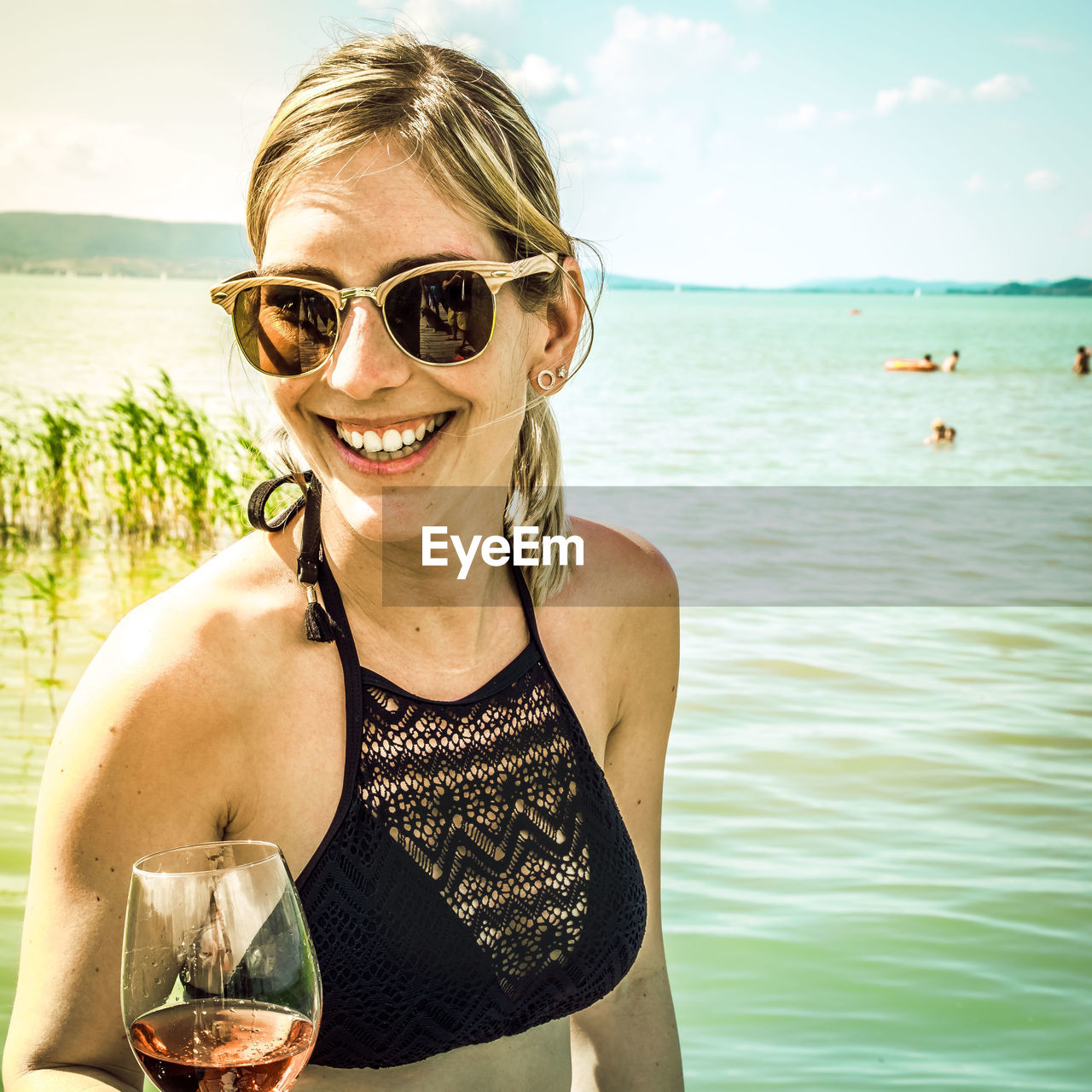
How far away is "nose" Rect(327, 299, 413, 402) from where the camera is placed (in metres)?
1.67

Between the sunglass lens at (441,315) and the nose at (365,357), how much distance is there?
0.02 meters

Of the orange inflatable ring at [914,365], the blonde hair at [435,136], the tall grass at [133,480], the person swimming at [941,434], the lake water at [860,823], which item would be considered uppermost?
the orange inflatable ring at [914,365]

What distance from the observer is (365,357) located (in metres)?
1.68

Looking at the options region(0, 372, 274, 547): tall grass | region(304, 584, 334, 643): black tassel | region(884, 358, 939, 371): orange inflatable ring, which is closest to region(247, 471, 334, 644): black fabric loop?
region(304, 584, 334, 643): black tassel

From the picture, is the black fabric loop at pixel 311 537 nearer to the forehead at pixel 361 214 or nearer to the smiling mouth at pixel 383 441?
the smiling mouth at pixel 383 441

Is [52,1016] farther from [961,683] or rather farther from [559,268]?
[961,683]

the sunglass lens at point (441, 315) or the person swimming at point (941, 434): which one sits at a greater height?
the person swimming at point (941, 434)

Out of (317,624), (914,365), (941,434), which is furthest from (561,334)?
(914,365)

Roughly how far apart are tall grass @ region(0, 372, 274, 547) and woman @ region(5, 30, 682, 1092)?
6484 millimetres

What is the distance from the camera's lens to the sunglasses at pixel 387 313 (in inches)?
65.5

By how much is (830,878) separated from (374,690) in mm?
3670

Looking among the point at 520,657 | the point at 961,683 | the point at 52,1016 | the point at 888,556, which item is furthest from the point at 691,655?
the point at 52,1016

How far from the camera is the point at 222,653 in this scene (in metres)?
1.66

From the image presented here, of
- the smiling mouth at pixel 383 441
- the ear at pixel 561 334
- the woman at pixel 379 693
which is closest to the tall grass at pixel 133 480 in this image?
the ear at pixel 561 334
